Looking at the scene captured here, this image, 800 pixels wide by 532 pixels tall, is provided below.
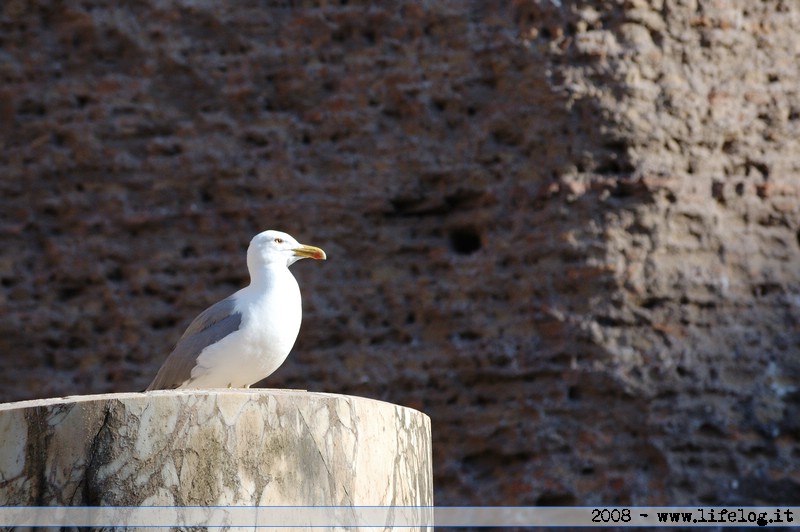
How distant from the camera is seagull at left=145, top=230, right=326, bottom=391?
4.35 metres

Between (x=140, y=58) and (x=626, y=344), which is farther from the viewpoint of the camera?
(x=140, y=58)

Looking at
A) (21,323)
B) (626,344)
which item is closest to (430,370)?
(626,344)

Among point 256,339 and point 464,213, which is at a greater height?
point 464,213

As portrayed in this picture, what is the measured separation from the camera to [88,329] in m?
7.07

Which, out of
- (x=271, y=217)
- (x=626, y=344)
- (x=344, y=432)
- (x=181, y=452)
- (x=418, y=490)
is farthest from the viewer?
(x=271, y=217)

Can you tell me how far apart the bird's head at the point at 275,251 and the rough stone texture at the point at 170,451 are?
1.31 metres

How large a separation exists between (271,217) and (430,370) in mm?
1230

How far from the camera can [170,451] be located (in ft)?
10.3

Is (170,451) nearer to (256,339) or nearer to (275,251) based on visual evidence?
(256,339)

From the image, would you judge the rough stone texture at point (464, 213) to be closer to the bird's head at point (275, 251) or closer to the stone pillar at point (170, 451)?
the bird's head at point (275, 251)

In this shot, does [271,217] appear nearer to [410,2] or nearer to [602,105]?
[410,2]

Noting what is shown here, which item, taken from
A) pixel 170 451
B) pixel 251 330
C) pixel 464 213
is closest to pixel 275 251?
pixel 251 330

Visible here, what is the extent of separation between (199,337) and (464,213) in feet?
8.46

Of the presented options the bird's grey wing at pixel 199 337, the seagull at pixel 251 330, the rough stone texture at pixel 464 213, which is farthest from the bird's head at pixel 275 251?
the rough stone texture at pixel 464 213
